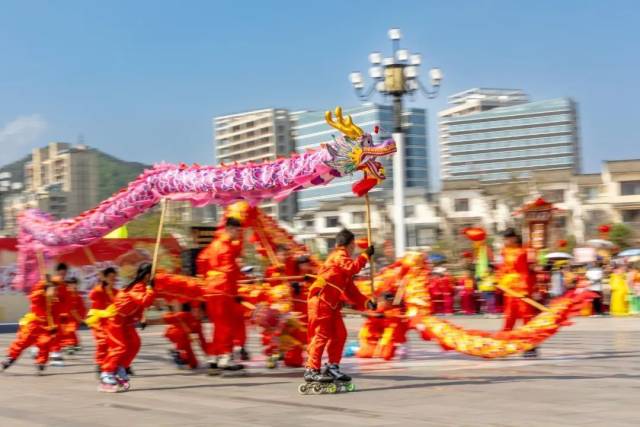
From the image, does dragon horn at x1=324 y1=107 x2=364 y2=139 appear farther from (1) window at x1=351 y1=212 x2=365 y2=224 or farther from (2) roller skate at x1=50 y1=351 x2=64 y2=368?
(1) window at x1=351 y1=212 x2=365 y2=224

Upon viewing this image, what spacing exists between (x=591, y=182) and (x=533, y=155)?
4340 inches

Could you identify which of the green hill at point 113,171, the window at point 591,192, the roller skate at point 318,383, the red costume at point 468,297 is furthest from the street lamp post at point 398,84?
the green hill at point 113,171

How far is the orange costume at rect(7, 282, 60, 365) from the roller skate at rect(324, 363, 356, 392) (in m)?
5.28

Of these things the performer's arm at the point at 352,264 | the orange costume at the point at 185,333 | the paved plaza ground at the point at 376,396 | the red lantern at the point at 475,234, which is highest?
the red lantern at the point at 475,234

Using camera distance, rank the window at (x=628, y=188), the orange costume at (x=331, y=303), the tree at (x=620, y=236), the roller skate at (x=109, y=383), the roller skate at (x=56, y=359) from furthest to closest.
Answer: the window at (x=628, y=188), the tree at (x=620, y=236), the roller skate at (x=56, y=359), the roller skate at (x=109, y=383), the orange costume at (x=331, y=303)

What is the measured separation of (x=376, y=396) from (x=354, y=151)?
3306 mm

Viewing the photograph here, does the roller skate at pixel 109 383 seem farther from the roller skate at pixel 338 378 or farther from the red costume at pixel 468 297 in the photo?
the red costume at pixel 468 297

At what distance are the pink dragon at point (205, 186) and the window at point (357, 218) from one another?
56.4 m

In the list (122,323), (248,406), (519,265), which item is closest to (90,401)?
(122,323)

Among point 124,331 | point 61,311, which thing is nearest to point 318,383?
point 124,331

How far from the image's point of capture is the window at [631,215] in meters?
62.9

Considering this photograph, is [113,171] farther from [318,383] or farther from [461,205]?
[318,383]

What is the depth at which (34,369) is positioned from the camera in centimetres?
1428

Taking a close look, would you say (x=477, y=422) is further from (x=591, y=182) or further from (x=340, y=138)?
(x=591, y=182)
